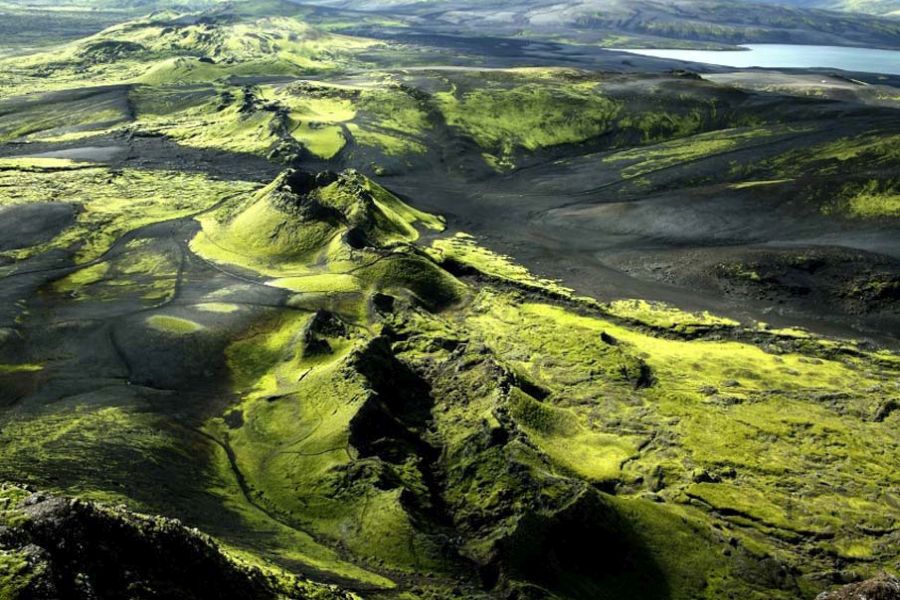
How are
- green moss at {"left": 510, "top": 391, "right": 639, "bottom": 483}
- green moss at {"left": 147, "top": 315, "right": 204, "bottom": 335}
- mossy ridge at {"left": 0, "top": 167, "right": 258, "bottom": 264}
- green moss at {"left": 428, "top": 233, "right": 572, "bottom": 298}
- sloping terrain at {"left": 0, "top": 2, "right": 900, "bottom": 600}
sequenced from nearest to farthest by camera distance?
sloping terrain at {"left": 0, "top": 2, "right": 900, "bottom": 600} < green moss at {"left": 510, "top": 391, "right": 639, "bottom": 483} < green moss at {"left": 147, "top": 315, "right": 204, "bottom": 335} < green moss at {"left": 428, "top": 233, "right": 572, "bottom": 298} < mossy ridge at {"left": 0, "top": 167, "right": 258, "bottom": 264}

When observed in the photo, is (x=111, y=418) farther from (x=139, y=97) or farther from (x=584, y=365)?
(x=139, y=97)

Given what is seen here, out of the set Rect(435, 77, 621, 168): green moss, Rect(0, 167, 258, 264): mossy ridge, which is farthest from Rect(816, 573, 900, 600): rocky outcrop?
Rect(435, 77, 621, 168): green moss

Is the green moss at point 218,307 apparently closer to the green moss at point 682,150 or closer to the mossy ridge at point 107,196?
the mossy ridge at point 107,196

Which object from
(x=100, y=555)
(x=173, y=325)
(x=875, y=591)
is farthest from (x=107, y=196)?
(x=875, y=591)

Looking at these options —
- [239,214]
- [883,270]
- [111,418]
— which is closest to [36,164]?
[239,214]

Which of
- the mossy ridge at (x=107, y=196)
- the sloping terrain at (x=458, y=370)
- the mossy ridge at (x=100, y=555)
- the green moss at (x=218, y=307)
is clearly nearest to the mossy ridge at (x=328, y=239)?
the sloping terrain at (x=458, y=370)

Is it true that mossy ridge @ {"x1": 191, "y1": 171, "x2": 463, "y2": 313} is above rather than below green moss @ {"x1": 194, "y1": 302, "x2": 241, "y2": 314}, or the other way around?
above

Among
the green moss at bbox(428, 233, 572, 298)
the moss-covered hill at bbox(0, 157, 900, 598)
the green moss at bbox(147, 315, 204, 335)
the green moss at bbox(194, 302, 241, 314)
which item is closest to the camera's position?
the moss-covered hill at bbox(0, 157, 900, 598)

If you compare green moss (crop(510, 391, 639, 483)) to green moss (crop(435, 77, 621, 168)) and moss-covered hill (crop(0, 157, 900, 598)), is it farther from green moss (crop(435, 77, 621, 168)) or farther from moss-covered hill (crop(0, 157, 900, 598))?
green moss (crop(435, 77, 621, 168))

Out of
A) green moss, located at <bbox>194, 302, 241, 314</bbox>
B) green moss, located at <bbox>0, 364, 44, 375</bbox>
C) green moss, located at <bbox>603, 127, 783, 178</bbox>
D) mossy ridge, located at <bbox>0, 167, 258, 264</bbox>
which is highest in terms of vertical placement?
green moss, located at <bbox>603, 127, 783, 178</bbox>

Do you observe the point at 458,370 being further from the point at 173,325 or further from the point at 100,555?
the point at 100,555
